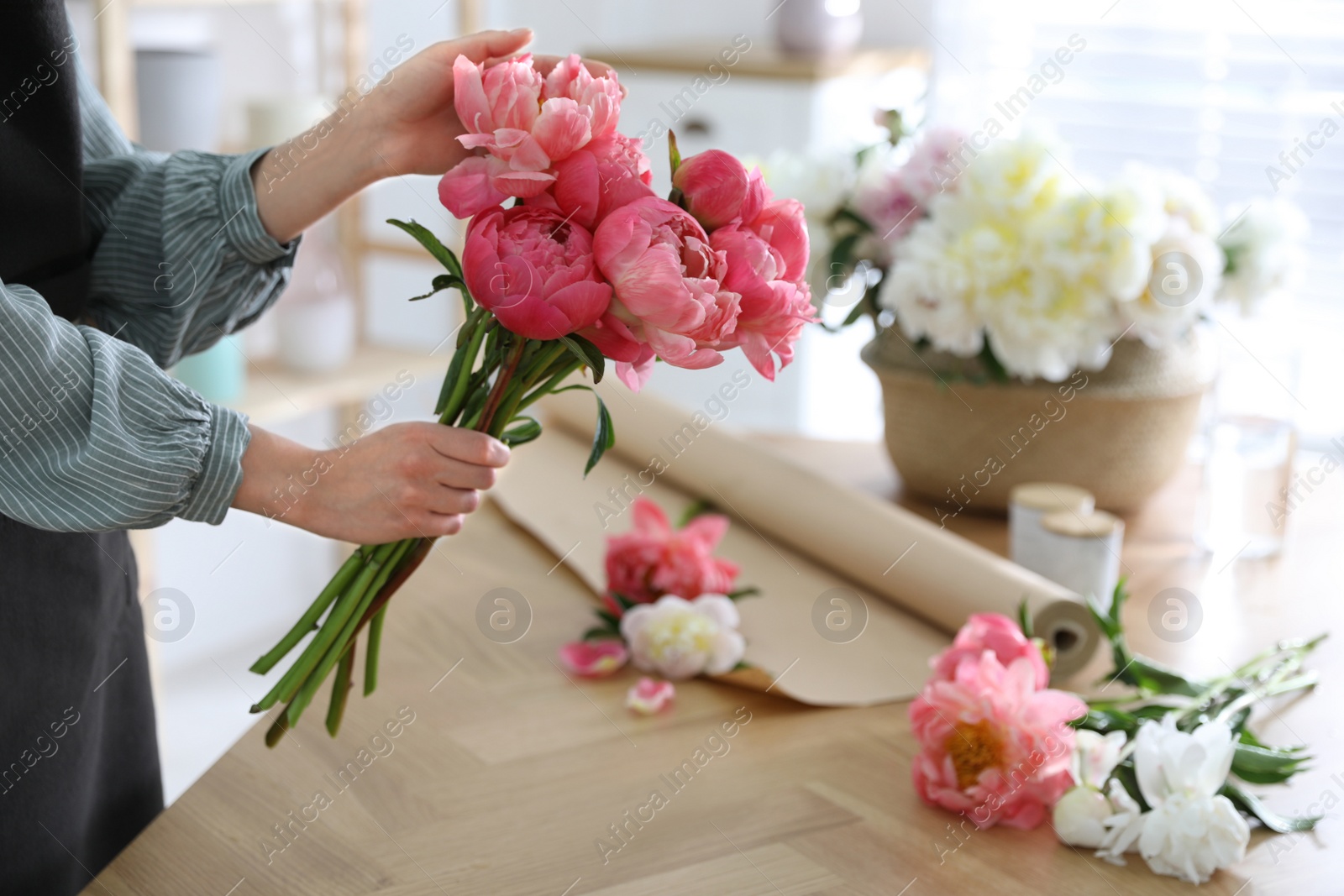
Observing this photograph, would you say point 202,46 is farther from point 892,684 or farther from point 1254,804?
point 1254,804

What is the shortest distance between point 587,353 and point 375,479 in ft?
0.43

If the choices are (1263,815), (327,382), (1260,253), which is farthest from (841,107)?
(1263,815)

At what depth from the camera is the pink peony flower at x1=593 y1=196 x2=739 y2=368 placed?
1.94 feet

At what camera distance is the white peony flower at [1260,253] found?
4.03ft

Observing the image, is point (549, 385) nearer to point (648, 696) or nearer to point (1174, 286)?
point (648, 696)

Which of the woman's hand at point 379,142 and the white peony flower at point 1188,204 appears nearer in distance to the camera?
the woman's hand at point 379,142

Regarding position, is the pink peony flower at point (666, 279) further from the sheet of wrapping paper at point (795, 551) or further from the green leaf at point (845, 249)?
the green leaf at point (845, 249)

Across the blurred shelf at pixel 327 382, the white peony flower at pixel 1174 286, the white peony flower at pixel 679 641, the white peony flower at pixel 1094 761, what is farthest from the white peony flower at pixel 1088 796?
the blurred shelf at pixel 327 382

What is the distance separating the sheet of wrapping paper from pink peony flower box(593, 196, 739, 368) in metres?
0.42

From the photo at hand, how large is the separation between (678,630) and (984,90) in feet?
6.84

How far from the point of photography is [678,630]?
3.20 feet

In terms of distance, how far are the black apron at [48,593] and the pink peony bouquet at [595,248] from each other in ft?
0.92

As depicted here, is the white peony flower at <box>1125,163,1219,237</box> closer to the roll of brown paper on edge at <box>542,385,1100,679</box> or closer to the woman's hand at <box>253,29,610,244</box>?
the roll of brown paper on edge at <box>542,385,1100,679</box>

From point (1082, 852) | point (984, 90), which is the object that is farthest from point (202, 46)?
point (1082, 852)
